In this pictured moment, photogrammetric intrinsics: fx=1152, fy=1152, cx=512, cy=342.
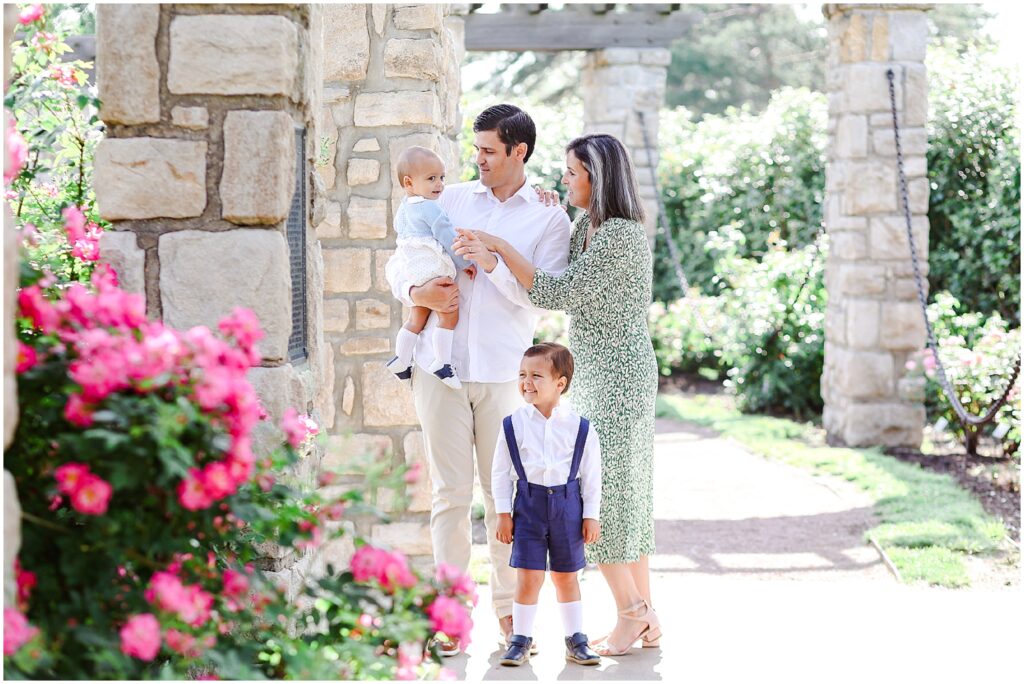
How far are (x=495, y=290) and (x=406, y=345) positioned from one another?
1.07ft

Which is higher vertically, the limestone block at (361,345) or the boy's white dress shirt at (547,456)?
the limestone block at (361,345)

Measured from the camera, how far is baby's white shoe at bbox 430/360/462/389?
3.53m

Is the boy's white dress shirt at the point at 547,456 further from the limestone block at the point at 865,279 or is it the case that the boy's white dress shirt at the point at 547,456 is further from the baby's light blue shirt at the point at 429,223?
the limestone block at the point at 865,279

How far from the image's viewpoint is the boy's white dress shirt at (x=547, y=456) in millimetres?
3328

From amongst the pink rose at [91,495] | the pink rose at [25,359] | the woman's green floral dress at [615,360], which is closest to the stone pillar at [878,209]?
the woman's green floral dress at [615,360]

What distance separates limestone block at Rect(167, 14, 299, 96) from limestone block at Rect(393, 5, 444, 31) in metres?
1.85

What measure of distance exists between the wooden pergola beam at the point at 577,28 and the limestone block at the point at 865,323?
151 inches

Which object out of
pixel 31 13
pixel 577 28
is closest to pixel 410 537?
pixel 31 13

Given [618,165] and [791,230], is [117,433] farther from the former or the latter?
[791,230]

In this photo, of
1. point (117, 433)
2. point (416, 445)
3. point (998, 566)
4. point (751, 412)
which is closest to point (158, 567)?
point (117, 433)

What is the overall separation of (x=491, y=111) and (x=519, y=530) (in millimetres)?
1266

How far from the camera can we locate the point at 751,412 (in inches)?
374

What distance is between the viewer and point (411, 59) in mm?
4363

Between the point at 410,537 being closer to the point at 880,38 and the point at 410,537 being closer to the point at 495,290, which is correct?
the point at 495,290
